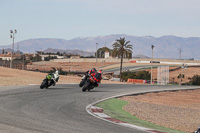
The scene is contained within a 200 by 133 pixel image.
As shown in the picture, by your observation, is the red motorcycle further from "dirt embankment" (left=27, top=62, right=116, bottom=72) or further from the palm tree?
"dirt embankment" (left=27, top=62, right=116, bottom=72)

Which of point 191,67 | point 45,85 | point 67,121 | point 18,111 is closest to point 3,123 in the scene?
point 67,121

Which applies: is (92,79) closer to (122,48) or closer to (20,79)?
(20,79)

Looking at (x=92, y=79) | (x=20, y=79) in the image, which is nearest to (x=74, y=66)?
(x=20, y=79)

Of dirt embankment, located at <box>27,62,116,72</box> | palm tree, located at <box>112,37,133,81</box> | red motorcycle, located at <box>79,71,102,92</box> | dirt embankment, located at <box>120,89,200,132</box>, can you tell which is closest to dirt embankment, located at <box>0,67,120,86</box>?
red motorcycle, located at <box>79,71,102,92</box>

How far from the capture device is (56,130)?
29.1ft

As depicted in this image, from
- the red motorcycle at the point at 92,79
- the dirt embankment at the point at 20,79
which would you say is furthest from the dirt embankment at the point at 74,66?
the red motorcycle at the point at 92,79

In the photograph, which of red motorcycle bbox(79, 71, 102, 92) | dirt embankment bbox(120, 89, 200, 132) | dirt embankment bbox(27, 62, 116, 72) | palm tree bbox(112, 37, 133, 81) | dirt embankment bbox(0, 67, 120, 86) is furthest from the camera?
dirt embankment bbox(27, 62, 116, 72)

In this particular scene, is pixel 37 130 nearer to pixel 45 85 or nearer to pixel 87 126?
pixel 87 126

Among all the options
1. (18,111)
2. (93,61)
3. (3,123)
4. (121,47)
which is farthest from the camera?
(93,61)

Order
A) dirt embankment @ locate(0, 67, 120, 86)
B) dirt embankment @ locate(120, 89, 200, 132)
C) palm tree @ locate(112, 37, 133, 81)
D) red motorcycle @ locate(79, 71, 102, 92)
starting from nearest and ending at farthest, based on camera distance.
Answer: dirt embankment @ locate(120, 89, 200, 132), red motorcycle @ locate(79, 71, 102, 92), dirt embankment @ locate(0, 67, 120, 86), palm tree @ locate(112, 37, 133, 81)

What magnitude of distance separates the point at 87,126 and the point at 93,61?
5572 inches

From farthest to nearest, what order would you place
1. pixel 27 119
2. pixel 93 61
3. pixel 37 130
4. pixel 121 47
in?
pixel 93 61 < pixel 121 47 < pixel 27 119 < pixel 37 130

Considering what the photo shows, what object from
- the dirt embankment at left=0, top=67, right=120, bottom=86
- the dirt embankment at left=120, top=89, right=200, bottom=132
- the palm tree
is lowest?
the dirt embankment at left=120, top=89, right=200, bottom=132

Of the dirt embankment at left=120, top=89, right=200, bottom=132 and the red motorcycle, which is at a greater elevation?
the red motorcycle
